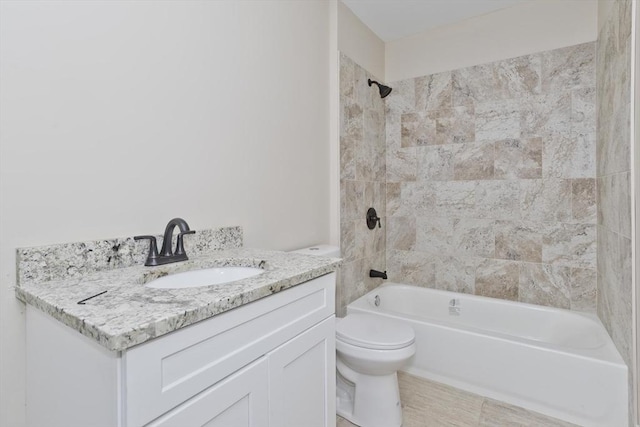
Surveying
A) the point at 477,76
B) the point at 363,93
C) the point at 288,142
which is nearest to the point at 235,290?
the point at 288,142

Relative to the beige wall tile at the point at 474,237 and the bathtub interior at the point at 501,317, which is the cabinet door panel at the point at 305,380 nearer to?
the bathtub interior at the point at 501,317

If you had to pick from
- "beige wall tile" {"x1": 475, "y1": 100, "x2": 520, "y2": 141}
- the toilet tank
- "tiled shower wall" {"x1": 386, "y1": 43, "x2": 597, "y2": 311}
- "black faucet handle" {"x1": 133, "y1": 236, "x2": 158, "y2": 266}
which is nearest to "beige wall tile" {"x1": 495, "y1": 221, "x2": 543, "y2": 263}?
"tiled shower wall" {"x1": 386, "y1": 43, "x2": 597, "y2": 311}

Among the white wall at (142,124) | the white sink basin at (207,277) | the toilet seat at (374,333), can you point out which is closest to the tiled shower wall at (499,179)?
the toilet seat at (374,333)

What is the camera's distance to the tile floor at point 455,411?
1.67 meters

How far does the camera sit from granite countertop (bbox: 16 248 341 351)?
59 cm

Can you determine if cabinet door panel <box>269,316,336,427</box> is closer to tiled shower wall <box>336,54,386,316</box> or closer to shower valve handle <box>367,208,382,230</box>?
tiled shower wall <box>336,54,386,316</box>

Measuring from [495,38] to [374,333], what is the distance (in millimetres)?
2398

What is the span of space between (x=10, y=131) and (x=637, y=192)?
7.51ft

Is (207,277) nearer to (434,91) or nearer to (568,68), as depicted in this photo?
(434,91)

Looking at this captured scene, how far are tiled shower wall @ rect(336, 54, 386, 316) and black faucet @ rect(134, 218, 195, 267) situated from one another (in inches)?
50.3

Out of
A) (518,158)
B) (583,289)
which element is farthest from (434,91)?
(583,289)

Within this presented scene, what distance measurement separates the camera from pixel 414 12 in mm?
2441

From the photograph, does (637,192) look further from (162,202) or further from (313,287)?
(162,202)

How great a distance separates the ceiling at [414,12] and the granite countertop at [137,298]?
213cm
